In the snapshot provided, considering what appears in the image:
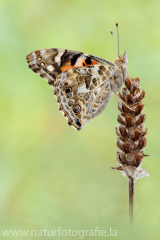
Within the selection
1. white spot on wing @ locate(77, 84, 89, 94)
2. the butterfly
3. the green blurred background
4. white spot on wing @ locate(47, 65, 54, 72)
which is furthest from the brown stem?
white spot on wing @ locate(47, 65, 54, 72)

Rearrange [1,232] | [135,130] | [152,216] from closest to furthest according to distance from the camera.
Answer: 1. [1,232]
2. [152,216]
3. [135,130]

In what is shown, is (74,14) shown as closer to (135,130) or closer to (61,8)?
(61,8)

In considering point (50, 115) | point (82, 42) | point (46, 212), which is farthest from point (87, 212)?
point (82, 42)

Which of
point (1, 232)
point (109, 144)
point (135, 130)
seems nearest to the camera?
point (1, 232)

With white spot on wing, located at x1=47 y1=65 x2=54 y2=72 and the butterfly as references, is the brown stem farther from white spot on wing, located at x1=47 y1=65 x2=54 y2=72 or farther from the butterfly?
white spot on wing, located at x1=47 y1=65 x2=54 y2=72

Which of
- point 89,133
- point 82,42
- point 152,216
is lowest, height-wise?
point 152,216

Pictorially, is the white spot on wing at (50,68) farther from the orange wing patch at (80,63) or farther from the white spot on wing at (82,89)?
the white spot on wing at (82,89)

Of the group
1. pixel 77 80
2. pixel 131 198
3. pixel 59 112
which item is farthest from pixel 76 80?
pixel 131 198

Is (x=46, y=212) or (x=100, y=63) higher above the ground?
(x=100, y=63)
